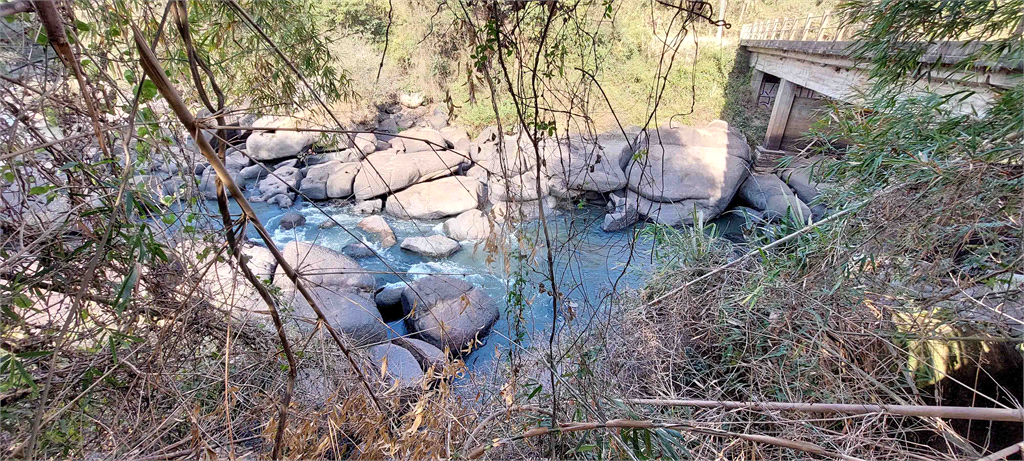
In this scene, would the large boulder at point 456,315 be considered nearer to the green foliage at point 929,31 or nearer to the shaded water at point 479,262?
the shaded water at point 479,262

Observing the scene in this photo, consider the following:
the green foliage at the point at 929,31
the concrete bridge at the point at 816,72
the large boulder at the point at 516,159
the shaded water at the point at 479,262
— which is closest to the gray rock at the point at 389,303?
the shaded water at the point at 479,262

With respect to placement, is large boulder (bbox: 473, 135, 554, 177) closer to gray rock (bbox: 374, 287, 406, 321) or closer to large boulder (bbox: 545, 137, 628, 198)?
large boulder (bbox: 545, 137, 628, 198)

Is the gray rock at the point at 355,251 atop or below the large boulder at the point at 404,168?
below

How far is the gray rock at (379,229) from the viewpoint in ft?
18.1

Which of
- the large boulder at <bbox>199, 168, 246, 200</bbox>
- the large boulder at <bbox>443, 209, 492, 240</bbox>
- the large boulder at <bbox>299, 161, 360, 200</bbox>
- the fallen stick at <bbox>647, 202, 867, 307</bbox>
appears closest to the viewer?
the large boulder at <bbox>199, 168, 246, 200</bbox>

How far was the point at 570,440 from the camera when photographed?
144cm

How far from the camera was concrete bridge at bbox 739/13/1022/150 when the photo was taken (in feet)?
5.44

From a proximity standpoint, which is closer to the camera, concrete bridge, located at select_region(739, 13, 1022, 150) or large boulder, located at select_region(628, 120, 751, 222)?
concrete bridge, located at select_region(739, 13, 1022, 150)

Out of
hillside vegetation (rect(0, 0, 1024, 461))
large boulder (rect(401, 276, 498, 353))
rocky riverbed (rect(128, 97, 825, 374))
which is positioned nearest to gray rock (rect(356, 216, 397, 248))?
rocky riverbed (rect(128, 97, 825, 374))

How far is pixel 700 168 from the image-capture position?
22.5ft

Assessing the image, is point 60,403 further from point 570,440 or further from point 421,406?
point 570,440

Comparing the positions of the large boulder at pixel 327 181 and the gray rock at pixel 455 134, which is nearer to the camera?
the large boulder at pixel 327 181

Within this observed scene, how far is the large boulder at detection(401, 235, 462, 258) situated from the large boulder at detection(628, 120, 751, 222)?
99.3 inches

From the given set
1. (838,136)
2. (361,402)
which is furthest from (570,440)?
(838,136)
